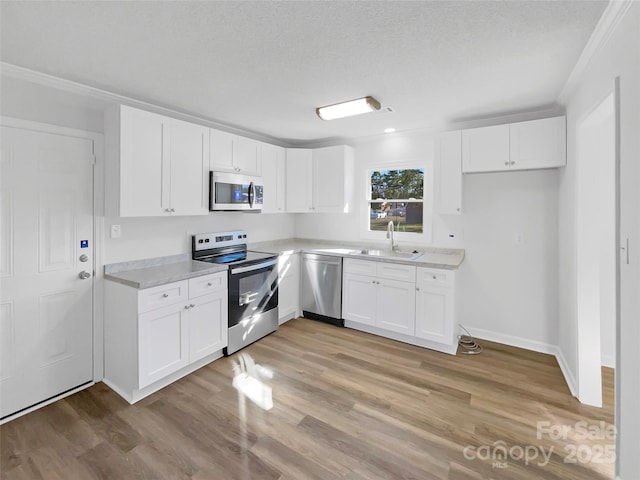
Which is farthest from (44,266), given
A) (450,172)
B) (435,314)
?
(450,172)

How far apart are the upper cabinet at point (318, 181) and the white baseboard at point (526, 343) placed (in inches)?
87.0

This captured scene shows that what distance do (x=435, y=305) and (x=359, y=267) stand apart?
950 mm

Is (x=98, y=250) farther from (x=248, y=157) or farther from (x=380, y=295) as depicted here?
(x=380, y=295)

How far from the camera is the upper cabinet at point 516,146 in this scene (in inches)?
112

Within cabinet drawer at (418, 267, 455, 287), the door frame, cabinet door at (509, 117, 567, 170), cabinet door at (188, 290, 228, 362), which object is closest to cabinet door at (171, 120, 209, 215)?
the door frame

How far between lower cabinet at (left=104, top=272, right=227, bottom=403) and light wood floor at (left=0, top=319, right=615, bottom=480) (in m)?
0.14

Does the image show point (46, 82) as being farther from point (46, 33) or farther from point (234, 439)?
point (234, 439)

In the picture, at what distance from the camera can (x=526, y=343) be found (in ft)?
11.1

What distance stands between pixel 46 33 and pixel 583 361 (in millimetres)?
4224

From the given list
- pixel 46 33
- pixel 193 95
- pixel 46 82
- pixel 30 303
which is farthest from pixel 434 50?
pixel 30 303

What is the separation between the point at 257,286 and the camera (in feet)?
11.4

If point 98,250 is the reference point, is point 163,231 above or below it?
above

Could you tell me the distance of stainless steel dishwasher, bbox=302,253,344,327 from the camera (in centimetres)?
395

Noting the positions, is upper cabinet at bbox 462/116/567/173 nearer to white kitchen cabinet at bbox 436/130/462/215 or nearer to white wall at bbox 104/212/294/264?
white kitchen cabinet at bbox 436/130/462/215
